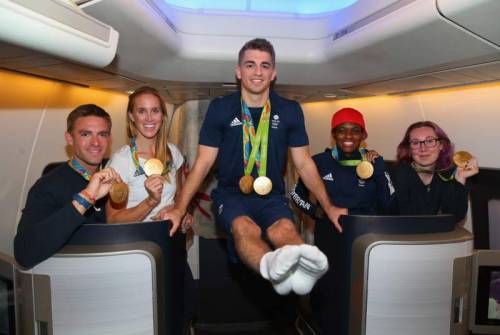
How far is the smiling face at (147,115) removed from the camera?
2.96 metres

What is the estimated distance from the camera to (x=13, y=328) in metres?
2.34

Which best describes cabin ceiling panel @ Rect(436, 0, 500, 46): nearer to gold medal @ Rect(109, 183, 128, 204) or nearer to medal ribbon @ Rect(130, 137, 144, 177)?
gold medal @ Rect(109, 183, 128, 204)

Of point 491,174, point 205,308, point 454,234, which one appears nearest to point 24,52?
point 454,234

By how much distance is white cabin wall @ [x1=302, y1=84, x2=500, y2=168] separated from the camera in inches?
140

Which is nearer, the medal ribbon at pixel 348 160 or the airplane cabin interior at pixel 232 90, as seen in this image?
the airplane cabin interior at pixel 232 90

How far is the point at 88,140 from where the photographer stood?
2.69 m

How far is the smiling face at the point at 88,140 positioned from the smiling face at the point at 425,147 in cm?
266

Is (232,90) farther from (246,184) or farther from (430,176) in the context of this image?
(430,176)

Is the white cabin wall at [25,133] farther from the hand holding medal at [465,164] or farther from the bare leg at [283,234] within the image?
the hand holding medal at [465,164]

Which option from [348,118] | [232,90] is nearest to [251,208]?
[348,118]

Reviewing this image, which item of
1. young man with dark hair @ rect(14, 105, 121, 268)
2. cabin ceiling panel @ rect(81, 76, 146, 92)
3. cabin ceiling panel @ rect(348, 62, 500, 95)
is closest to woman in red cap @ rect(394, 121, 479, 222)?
cabin ceiling panel @ rect(348, 62, 500, 95)

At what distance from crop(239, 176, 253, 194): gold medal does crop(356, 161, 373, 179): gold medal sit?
1021mm

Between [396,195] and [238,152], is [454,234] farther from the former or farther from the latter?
[238,152]

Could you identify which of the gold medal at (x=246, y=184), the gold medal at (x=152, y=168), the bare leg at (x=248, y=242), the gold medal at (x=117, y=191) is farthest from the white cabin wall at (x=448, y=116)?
the gold medal at (x=117, y=191)
